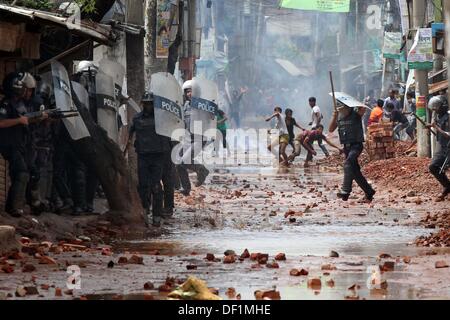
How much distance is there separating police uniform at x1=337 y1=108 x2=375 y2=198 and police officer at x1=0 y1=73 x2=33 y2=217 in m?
7.05

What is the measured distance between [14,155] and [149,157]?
3153 mm

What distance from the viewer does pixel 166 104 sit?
57.4 ft

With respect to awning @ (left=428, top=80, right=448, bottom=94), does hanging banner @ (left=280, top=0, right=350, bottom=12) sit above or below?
above

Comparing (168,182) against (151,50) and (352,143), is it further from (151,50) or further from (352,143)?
(151,50)

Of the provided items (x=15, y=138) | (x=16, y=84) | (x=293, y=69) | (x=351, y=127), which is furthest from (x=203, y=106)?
(x=293, y=69)

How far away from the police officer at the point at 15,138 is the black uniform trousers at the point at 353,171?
23.0ft

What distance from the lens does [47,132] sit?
1587 centimetres

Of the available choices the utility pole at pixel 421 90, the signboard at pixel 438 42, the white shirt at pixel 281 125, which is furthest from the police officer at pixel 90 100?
the white shirt at pixel 281 125

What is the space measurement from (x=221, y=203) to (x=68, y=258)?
8856 millimetres

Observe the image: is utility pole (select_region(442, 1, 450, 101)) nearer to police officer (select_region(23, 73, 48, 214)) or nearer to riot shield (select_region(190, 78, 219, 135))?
police officer (select_region(23, 73, 48, 214))

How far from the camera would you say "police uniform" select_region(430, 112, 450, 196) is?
65.1 ft

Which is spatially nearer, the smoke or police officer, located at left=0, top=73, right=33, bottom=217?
police officer, located at left=0, top=73, right=33, bottom=217

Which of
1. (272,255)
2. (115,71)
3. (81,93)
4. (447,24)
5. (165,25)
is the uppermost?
(165,25)

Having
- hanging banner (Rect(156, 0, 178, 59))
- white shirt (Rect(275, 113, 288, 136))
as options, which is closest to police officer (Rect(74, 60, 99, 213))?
hanging banner (Rect(156, 0, 178, 59))
